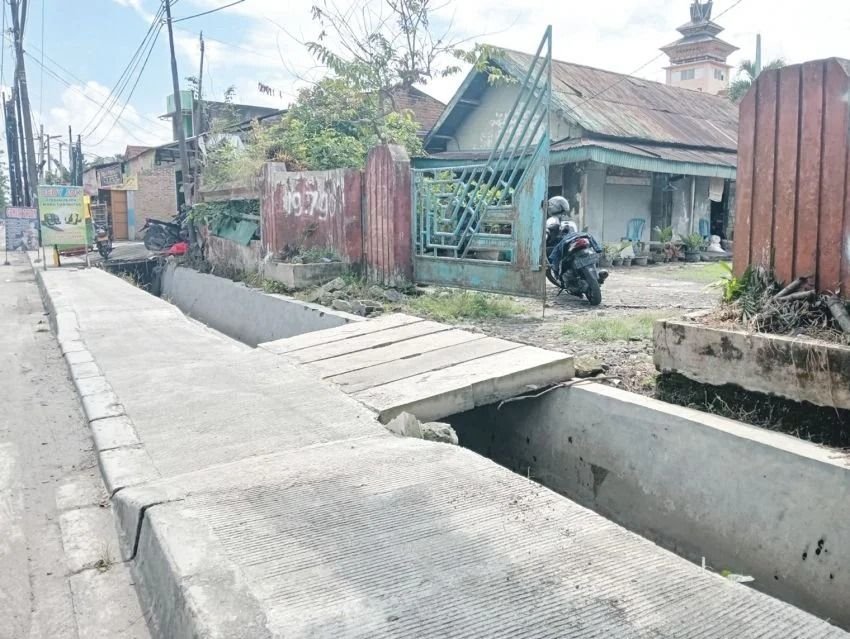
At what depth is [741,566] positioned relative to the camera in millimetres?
3289

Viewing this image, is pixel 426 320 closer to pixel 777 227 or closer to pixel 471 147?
pixel 777 227

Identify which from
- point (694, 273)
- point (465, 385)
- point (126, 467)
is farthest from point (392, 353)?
point (694, 273)

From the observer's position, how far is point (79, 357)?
5793 mm

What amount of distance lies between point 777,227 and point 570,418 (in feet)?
5.22

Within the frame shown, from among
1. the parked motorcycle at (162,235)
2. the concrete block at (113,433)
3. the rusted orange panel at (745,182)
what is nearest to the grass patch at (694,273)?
the rusted orange panel at (745,182)

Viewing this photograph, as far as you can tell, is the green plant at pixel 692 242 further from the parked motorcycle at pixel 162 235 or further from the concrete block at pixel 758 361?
the concrete block at pixel 758 361

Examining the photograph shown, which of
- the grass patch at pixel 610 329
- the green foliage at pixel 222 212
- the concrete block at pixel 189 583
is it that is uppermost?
the green foliage at pixel 222 212

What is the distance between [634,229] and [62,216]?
13.4m

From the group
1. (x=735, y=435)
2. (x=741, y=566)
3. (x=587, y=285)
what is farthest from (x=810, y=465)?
(x=587, y=285)

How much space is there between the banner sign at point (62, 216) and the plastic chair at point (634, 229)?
12.7 meters

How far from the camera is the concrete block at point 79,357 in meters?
5.62

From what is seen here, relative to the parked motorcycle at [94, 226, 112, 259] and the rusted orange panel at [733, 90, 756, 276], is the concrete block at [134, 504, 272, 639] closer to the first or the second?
the rusted orange panel at [733, 90, 756, 276]

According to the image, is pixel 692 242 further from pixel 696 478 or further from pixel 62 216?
pixel 62 216

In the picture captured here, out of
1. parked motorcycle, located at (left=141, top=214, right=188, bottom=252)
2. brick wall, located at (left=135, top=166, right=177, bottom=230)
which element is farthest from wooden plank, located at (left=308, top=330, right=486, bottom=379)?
brick wall, located at (left=135, top=166, right=177, bottom=230)
